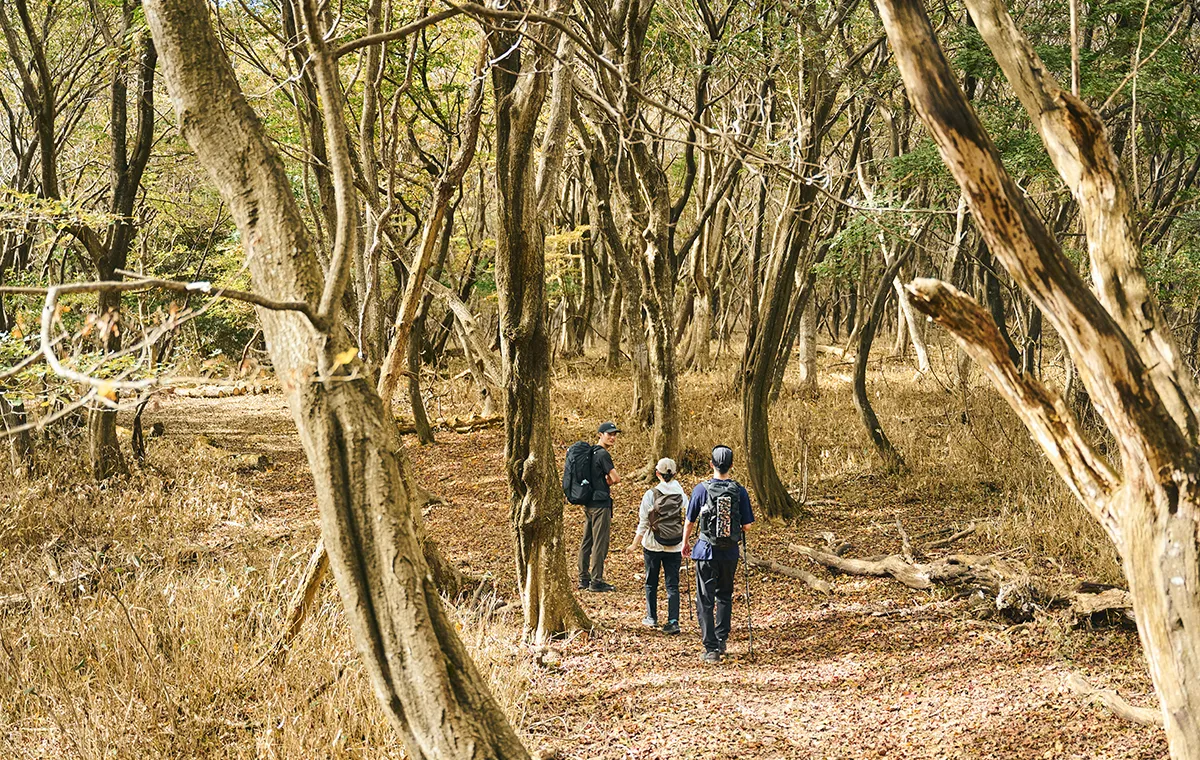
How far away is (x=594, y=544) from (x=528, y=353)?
2.81 meters

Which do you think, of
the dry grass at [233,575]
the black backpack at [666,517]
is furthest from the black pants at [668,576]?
the dry grass at [233,575]

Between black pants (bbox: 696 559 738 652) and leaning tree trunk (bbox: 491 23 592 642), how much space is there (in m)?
1.05

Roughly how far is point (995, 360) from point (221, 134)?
3050mm

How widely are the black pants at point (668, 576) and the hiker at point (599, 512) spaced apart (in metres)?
0.98

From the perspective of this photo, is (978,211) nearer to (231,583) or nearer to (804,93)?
(231,583)

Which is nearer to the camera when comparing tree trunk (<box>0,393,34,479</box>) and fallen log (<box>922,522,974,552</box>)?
fallen log (<box>922,522,974,552</box>)

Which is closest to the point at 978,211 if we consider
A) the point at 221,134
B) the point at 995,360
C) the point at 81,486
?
the point at 995,360

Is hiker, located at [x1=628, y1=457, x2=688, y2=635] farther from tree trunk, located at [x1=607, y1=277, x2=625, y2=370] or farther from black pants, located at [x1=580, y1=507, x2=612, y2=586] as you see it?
tree trunk, located at [x1=607, y1=277, x2=625, y2=370]

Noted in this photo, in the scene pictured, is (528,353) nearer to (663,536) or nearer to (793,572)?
(663,536)

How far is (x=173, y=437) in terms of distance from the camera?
674 inches

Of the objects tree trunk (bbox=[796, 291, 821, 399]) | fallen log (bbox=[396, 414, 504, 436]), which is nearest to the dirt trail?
fallen log (bbox=[396, 414, 504, 436])

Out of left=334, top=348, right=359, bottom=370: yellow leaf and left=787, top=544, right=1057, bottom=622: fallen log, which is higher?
left=334, top=348, right=359, bottom=370: yellow leaf

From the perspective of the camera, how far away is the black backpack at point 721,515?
7.07 metres

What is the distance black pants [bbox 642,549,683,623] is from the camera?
788 centimetres
